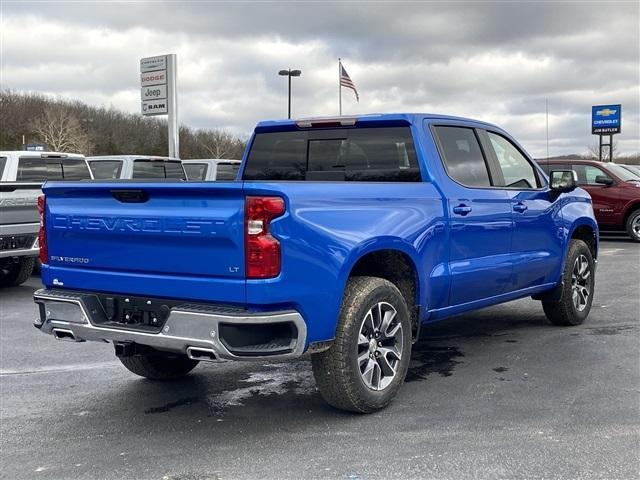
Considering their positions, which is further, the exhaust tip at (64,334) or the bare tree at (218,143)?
the bare tree at (218,143)

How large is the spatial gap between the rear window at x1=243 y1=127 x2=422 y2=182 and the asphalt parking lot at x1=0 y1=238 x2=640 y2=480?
1550mm

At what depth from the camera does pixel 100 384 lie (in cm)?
524

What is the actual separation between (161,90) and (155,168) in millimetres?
10058

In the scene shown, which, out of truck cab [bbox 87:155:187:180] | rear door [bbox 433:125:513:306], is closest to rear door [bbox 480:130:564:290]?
rear door [bbox 433:125:513:306]

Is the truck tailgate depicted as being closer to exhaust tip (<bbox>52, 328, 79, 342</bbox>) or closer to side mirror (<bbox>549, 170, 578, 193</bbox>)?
exhaust tip (<bbox>52, 328, 79, 342</bbox>)

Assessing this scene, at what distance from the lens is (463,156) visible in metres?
5.44

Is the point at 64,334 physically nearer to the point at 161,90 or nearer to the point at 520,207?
the point at 520,207

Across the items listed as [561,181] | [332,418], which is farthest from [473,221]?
[332,418]

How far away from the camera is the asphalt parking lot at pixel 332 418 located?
3609 mm

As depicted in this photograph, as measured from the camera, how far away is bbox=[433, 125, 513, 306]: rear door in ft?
16.6

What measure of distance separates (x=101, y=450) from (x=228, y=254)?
1355 mm

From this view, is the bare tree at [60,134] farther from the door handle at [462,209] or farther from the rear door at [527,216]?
the door handle at [462,209]

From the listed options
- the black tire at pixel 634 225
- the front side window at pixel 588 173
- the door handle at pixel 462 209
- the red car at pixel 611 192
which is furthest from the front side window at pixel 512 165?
the black tire at pixel 634 225

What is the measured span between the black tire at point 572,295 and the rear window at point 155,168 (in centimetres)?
976
